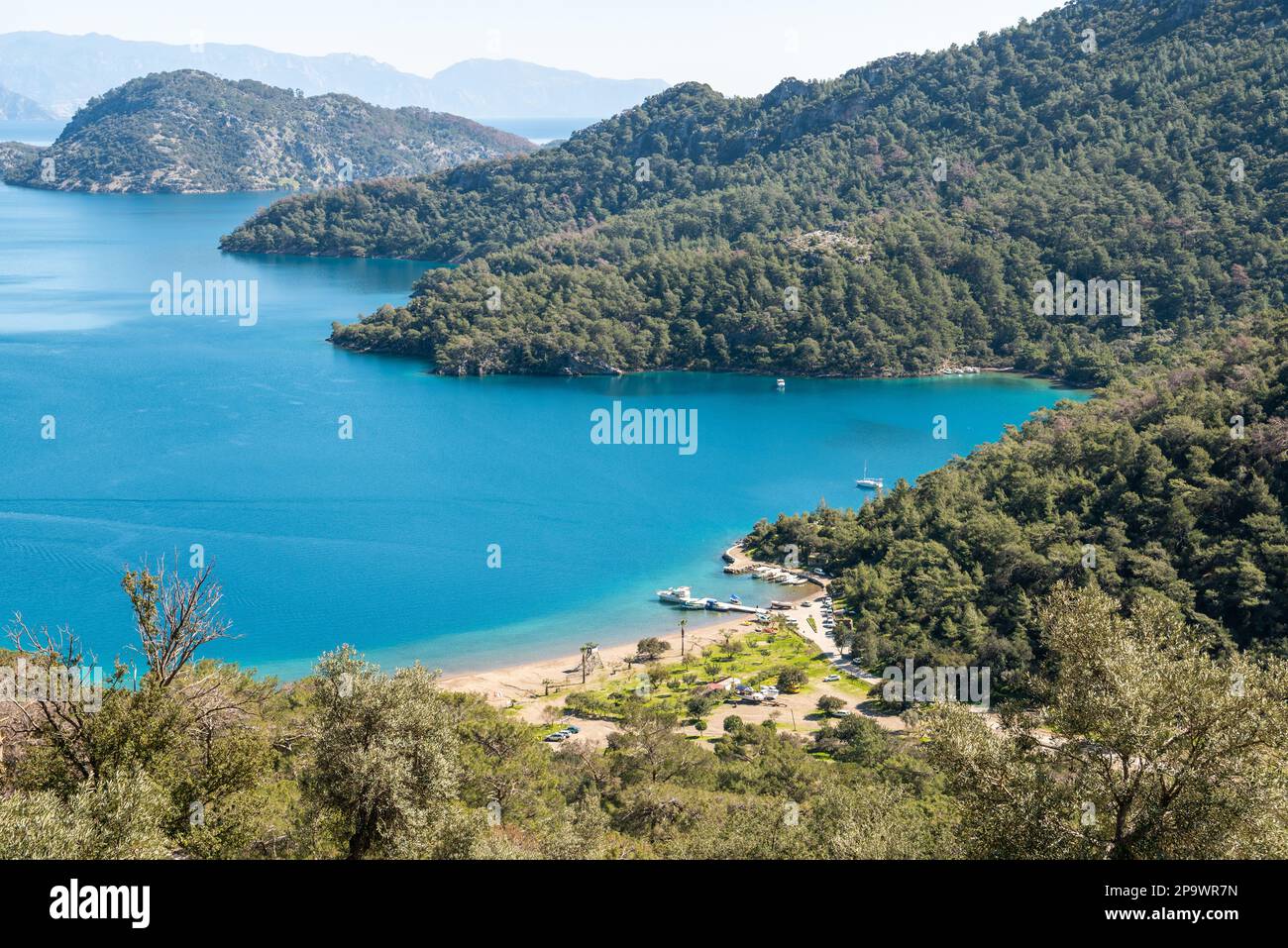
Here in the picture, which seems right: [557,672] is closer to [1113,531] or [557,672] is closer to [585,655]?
[585,655]

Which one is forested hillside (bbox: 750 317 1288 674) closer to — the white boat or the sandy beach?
the sandy beach

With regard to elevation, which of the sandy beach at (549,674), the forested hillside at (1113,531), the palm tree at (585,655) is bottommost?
the sandy beach at (549,674)

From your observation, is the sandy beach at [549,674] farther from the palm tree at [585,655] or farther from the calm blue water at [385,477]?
the calm blue water at [385,477]

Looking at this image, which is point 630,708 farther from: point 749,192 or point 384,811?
point 749,192

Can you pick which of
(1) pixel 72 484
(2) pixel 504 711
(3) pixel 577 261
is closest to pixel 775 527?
(2) pixel 504 711

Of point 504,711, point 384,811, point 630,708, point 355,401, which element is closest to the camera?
point 384,811

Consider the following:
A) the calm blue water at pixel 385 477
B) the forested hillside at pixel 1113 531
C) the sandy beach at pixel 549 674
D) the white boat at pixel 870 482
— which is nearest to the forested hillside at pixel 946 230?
the calm blue water at pixel 385 477

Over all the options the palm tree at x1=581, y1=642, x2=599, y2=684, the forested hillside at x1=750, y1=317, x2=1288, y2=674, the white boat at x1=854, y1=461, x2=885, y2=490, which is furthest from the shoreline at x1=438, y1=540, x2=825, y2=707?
the white boat at x1=854, y1=461, x2=885, y2=490
